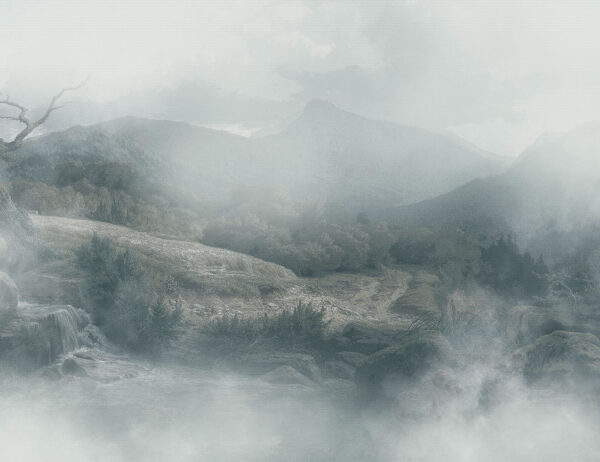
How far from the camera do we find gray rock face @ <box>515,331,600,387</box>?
19.3 meters

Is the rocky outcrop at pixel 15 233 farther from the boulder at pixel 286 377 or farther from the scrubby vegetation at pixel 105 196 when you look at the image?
the scrubby vegetation at pixel 105 196

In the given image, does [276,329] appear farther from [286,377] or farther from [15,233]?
[15,233]

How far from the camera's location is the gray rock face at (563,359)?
19266 mm

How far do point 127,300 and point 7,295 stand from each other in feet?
20.4

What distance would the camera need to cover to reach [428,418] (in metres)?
18.4

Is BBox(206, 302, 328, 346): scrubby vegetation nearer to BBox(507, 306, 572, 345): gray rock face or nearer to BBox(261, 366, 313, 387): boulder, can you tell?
BBox(261, 366, 313, 387): boulder

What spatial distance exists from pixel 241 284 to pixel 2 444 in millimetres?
21123

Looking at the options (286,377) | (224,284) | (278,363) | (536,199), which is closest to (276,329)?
(278,363)

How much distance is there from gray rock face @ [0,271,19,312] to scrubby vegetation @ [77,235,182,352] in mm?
5278

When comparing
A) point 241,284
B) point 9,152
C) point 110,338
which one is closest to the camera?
point 110,338

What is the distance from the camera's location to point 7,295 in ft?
75.9

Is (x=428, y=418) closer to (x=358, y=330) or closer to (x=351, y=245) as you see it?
(x=358, y=330)

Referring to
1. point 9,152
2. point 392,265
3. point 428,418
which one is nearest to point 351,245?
point 392,265

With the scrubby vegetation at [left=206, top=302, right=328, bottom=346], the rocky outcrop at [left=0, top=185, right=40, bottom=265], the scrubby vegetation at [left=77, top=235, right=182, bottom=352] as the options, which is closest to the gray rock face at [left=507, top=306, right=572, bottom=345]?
the scrubby vegetation at [left=206, top=302, right=328, bottom=346]
